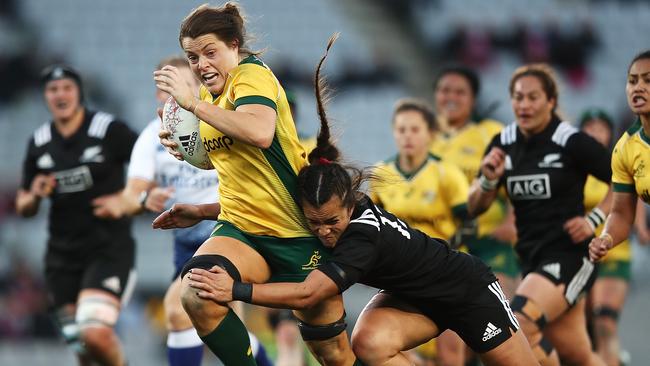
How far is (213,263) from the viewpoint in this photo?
189 inches

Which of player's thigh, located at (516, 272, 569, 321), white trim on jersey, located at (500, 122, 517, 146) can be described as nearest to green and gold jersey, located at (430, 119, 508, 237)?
white trim on jersey, located at (500, 122, 517, 146)

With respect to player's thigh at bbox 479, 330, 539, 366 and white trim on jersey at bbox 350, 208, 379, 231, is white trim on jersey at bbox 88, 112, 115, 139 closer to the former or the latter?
white trim on jersey at bbox 350, 208, 379, 231

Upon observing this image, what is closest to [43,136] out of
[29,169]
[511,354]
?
[29,169]

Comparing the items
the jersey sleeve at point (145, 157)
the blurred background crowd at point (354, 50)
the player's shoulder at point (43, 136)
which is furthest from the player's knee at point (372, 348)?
the blurred background crowd at point (354, 50)

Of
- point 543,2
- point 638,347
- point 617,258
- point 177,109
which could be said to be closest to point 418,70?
point 543,2

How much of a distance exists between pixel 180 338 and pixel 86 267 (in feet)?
5.11

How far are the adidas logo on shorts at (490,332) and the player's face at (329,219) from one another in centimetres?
91

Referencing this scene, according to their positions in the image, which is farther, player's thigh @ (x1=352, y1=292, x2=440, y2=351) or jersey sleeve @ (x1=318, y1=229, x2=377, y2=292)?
player's thigh @ (x1=352, y1=292, x2=440, y2=351)

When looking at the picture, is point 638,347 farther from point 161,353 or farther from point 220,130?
point 220,130

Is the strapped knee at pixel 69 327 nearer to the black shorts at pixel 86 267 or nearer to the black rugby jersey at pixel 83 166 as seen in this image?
the black shorts at pixel 86 267

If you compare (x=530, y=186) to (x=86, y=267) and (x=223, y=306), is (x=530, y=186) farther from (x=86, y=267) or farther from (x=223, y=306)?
(x=86, y=267)

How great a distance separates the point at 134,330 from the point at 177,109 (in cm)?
933

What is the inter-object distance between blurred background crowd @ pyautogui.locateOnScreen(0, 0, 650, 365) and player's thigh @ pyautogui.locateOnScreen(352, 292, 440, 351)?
407 inches

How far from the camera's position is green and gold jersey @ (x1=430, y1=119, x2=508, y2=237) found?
855cm
